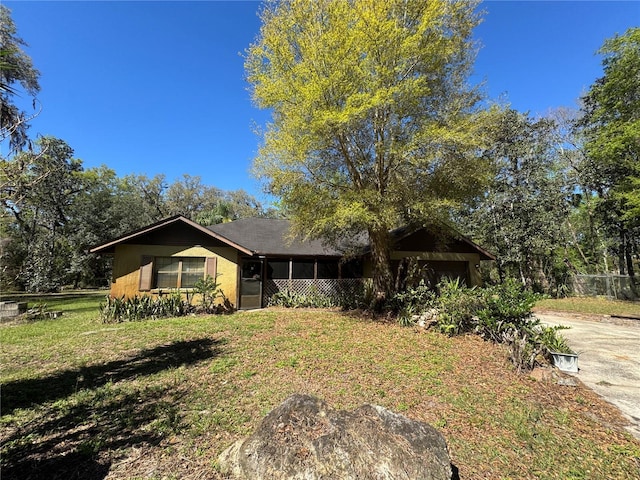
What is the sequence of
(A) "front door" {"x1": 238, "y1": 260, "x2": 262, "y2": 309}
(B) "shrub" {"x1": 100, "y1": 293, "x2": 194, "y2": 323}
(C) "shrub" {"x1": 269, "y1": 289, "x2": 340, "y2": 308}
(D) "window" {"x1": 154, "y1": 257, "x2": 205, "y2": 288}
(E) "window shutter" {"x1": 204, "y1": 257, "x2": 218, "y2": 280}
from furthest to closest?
(C) "shrub" {"x1": 269, "y1": 289, "x2": 340, "y2": 308}, (A) "front door" {"x1": 238, "y1": 260, "x2": 262, "y2": 309}, (E) "window shutter" {"x1": 204, "y1": 257, "x2": 218, "y2": 280}, (D) "window" {"x1": 154, "y1": 257, "x2": 205, "y2": 288}, (B) "shrub" {"x1": 100, "y1": 293, "x2": 194, "y2": 323}

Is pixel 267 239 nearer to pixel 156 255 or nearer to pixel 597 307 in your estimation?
pixel 156 255

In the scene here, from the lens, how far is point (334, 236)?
12367mm

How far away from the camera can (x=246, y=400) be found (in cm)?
462

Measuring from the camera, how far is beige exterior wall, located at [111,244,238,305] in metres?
12.0

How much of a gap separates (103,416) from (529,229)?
75.6 ft

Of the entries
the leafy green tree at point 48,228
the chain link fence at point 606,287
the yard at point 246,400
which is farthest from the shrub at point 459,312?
the leafy green tree at point 48,228

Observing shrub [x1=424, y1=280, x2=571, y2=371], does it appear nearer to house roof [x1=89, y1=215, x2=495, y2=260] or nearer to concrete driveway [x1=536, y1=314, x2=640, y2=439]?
concrete driveway [x1=536, y1=314, x2=640, y2=439]

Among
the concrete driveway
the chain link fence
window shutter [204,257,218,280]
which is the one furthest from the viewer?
the chain link fence

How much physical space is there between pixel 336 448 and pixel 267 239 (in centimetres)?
1401

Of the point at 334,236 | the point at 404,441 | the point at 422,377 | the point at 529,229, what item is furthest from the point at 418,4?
the point at 529,229

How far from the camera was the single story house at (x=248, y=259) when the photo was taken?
12.2m

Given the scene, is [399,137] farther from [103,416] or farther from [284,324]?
[103,416]

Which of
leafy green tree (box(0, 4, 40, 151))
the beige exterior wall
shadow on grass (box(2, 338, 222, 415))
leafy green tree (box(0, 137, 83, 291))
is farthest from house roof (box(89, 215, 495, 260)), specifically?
leafy green tree (box(0, 137, 83, 291))

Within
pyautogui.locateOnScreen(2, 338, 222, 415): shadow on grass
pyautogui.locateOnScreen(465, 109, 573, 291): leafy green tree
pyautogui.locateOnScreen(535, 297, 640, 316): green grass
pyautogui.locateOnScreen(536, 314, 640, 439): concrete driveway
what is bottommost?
pyautogui.locateOnScreen(536, 314, 640, 439): concrete driveway
